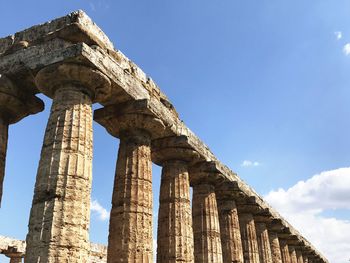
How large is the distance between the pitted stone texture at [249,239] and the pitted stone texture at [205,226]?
18.8 feet

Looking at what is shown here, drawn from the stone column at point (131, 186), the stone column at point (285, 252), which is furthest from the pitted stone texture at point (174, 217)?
the stone column at point (285, 252)

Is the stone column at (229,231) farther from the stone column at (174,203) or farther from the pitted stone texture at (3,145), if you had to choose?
the pitted stone texture at (3,145)

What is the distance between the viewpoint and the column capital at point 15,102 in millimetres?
14984

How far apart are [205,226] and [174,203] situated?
3.49 metres

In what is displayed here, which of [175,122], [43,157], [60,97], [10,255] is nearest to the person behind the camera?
[43,157]

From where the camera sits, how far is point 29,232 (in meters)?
11.8

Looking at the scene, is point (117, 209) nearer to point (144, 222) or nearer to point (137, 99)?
point (144, 222)

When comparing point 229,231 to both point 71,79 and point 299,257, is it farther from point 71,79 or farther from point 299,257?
point 299,257

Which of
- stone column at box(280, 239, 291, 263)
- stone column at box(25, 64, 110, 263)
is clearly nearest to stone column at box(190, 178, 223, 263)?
stone column at box(25, 64, 110, 263)

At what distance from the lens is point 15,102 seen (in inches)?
603

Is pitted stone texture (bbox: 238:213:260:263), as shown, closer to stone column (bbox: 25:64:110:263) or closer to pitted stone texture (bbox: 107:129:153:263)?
pitted stone texture (bbox: 107:129:153:263)

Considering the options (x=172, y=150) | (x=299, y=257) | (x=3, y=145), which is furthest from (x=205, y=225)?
(x=299, y=257)

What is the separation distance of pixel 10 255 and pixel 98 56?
22.0m

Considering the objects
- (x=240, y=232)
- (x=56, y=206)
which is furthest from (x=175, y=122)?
(x=240, y=232)
